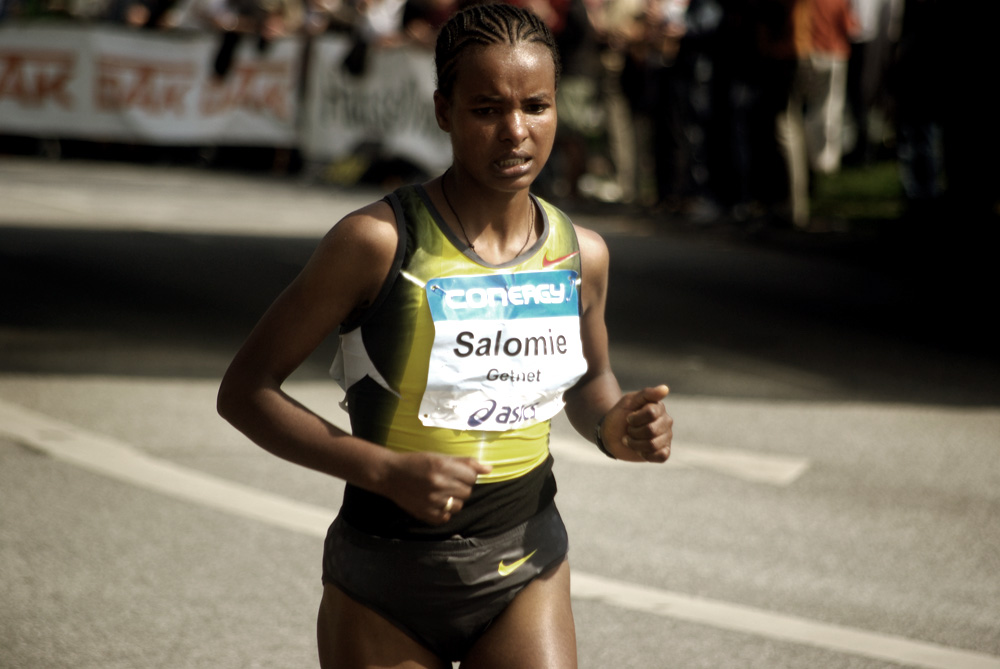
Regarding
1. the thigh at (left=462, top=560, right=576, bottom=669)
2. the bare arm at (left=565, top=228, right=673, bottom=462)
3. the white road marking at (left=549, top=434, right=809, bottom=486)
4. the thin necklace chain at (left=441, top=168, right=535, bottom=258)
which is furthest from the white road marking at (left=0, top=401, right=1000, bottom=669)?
the thin necklace chain at (left=441, top=168, right=535, bottom=258)

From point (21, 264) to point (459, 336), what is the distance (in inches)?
354

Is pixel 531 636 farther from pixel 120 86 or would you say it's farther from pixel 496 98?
pixel 120 86

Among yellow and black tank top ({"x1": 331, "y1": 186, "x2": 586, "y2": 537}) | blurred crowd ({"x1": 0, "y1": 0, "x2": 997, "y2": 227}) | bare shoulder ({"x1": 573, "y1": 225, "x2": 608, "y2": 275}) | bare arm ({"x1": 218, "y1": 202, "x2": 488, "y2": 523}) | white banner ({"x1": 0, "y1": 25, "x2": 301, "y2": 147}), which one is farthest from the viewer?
white banner ({"x1": 0, "y1": 25, "x2": 301, "y2": 147})

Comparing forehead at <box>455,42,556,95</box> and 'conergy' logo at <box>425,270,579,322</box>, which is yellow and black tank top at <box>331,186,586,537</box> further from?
forehead at <box>455,42,556,95</box>

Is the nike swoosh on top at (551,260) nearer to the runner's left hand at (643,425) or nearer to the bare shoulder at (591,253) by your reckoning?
the bare shoulder at (591,253)

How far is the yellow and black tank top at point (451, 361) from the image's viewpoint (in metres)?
2.60

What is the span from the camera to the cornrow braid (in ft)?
8.43

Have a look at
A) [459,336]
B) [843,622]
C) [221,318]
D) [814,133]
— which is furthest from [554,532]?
[814,133]

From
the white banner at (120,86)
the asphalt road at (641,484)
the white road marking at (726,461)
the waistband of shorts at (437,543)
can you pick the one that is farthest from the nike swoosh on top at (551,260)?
the white banner at (120,86)

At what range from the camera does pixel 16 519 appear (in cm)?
527

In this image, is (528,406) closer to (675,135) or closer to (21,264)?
(21,264)

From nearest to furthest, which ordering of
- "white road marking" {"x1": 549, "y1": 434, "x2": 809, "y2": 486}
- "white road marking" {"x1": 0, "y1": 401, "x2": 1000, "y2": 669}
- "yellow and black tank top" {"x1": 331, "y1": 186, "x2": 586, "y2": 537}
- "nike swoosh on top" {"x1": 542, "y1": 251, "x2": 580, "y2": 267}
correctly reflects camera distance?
"yellow and black tank top" {"x1": 331, "y1": 186, "x2": 586, "y2": 537}, "nike swoosh on top" {"x1": 542, "y1": 251, "x2": 580, "y2": 267}, "white road marking" {"x1": 0, "y1": 401, "x2": 1000, "y2": 669}, "white road marking" {"x1": 549, "y1": 434, "x2": 809, "y2": 486}

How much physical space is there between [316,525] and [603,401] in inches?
104

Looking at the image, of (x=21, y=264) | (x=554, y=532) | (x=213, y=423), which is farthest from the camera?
(x=21, y=264)
